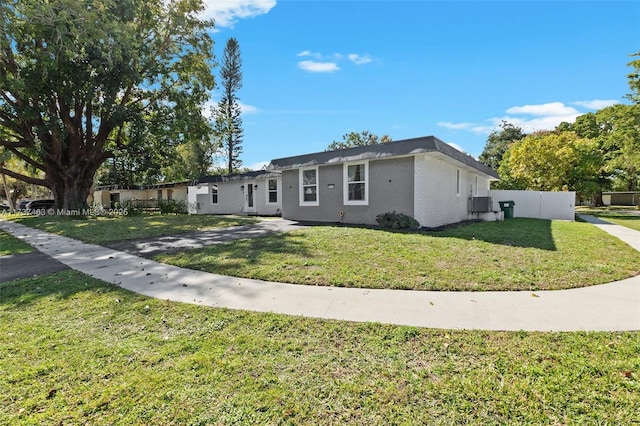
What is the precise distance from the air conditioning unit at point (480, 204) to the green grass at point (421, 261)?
6.35 meters

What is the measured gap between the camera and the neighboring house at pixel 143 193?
95.7ft

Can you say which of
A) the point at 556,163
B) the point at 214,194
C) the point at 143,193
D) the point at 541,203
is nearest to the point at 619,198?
the point at 556,163

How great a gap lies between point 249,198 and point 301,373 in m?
18.1

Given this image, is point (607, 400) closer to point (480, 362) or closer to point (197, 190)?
point (480, 362)

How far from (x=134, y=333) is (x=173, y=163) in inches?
808

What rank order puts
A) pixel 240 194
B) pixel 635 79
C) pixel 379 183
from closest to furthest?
pixel 379 183 < pixel 635 79 < pixel 240 194

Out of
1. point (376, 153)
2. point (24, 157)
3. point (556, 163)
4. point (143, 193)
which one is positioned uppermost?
point (24, 157)

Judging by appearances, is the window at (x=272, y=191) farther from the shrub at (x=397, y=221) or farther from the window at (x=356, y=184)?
the shrub at (x=397, y=221)

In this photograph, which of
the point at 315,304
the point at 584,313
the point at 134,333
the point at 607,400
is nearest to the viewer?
the point at 607,400

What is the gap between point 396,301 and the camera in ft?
12.7

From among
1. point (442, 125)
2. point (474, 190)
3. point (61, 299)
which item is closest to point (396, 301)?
point (61, 299)

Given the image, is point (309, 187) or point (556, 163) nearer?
point (309, 187)

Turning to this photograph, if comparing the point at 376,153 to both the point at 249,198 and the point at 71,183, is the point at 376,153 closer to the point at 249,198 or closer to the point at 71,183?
the point at 249,198

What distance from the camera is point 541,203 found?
694 inches
